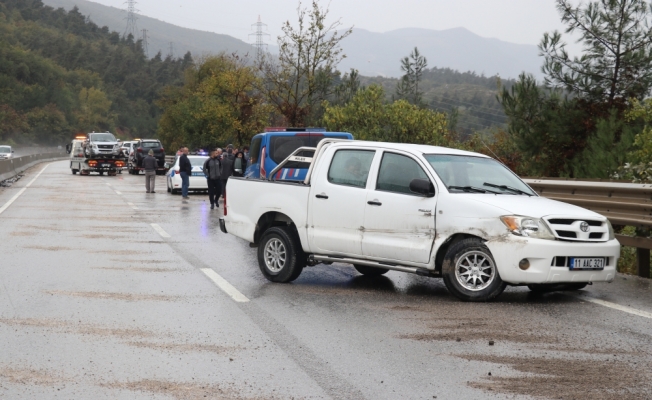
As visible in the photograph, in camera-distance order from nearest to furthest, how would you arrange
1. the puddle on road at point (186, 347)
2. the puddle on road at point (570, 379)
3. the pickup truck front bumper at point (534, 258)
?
the puddle on road at point (570, 379) → the puddle on road at point (186, 347) → the pickup truck front bumper at point (534, 258)

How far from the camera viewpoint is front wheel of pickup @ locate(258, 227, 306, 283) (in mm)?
10742

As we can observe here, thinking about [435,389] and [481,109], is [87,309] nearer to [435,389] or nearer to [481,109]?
[435,389]

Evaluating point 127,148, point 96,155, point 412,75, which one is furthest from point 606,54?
point 412,75

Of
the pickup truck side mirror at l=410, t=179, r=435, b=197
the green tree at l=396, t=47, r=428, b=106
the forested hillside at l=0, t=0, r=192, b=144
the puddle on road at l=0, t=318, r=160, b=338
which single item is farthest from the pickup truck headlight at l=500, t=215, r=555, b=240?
the forested hillside at l=0, t=0, r=192, b=144

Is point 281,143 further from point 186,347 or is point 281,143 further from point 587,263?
point 186,347

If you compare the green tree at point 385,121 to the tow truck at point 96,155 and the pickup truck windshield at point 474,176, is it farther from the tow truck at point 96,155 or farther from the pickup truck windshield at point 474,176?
the pickup truck windshield at point 474,176

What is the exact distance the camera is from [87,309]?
866 centimetres

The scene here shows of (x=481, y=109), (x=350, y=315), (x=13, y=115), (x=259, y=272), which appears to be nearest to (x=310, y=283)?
(x=259, y=272)

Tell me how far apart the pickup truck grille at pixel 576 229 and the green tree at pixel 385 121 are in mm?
26694

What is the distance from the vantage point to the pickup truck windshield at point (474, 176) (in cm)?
1000

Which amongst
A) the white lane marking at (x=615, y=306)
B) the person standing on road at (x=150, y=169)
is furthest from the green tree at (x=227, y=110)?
the white lane marking at (x=615, y=306)

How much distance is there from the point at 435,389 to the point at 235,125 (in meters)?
52.3

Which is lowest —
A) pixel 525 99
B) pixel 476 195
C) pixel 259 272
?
pixel 259 272

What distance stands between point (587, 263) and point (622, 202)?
3.67 m
